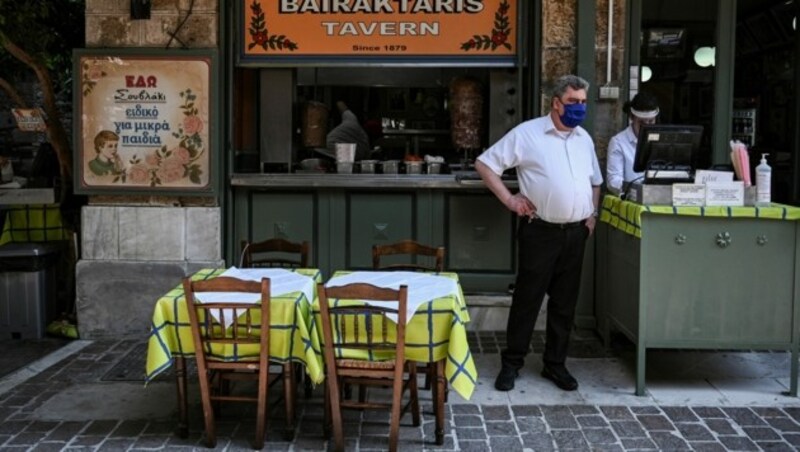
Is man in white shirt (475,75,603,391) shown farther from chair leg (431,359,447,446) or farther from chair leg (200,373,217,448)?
chair leg (200,373,217,448)

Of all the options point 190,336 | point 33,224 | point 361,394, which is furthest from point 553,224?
point 33,224

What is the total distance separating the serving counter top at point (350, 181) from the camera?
7297 mm

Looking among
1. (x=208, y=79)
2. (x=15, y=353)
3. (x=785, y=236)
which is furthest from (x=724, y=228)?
(x=15, y=353)

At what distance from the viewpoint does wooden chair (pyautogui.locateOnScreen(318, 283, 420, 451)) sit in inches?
171

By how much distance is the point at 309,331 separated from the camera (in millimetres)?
4621

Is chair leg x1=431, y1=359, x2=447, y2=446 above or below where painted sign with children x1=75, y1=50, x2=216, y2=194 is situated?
below

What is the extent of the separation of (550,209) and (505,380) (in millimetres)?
1182

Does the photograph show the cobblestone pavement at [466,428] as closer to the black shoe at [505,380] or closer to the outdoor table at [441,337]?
the black shoe at [505,380]

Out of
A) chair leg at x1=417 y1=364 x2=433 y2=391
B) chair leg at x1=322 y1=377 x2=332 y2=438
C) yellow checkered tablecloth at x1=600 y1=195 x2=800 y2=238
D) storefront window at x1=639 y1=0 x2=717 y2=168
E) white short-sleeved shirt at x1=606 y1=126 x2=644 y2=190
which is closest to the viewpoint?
chair leg at x1=322 y1=377 x2=332 y2=438

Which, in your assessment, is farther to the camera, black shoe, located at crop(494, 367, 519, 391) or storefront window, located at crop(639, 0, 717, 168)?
storefront window, located at crop(639, 0, 717, 168)

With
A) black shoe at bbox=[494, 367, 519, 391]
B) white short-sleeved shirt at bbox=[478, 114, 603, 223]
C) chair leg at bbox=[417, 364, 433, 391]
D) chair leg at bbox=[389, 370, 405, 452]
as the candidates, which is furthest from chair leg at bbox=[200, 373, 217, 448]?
white short-sleeved shirt at bbox=[478, 114, 603, 223]

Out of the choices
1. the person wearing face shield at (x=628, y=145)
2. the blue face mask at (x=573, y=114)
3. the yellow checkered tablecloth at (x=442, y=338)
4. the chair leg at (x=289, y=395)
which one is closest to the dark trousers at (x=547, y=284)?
the blue face mask at (x=573, y=114)

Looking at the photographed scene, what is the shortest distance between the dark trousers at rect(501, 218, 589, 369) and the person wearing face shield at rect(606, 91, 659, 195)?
83cm

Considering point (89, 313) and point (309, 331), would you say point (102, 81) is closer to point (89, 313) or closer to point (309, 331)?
point (89, 313)
